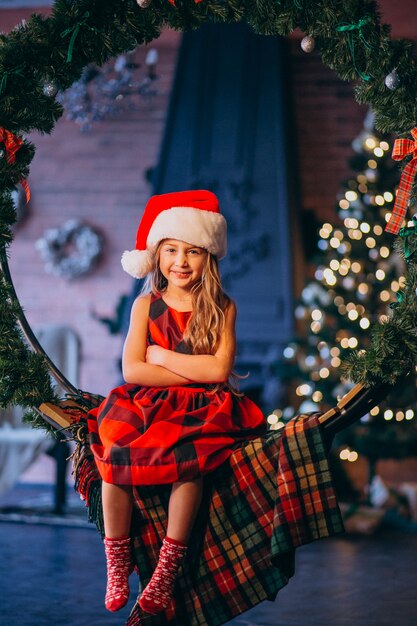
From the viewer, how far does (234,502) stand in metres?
2.43

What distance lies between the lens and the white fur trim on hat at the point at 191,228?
8.37 feet

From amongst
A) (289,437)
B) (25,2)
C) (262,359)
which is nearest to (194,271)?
(289,437)

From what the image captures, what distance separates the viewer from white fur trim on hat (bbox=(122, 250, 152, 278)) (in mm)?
2602

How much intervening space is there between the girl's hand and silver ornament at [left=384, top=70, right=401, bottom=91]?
35.3 inches

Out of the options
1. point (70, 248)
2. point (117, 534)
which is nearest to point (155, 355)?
point (117, 534)

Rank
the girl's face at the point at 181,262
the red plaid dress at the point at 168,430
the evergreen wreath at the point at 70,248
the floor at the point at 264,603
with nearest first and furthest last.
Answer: the red plaid dress at the point at 168,430, the girl's face at the point at 181,262, the floor at the point at 264,603, the evergreen wreath at the point at 70,248

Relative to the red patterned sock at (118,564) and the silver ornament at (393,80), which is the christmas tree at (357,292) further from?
the red patterned sock at (118,564)

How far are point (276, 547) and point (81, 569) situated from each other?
188cm

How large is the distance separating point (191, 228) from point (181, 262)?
0.30 feet

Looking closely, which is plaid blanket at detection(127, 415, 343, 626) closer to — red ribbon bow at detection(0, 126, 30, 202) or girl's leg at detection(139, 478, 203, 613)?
girl's leg at detection(139, 478, 203, 613)

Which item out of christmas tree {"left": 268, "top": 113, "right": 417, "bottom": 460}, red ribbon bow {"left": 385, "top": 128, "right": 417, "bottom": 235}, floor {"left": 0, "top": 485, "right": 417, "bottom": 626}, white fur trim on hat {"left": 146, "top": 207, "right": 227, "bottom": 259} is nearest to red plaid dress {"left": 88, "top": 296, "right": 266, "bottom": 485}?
white fur trim on hat {"left": 146, "top": 207, "right": 227, "bottom": 259}

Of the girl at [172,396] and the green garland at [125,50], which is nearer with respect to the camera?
the girl at [172,396]

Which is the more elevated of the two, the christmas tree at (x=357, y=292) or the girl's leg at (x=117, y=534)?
the christmas tree at (x=357, y=292)

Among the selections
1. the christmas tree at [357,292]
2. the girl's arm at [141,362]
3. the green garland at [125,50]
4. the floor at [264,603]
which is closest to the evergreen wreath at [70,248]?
the christmas tree at [357,292]
